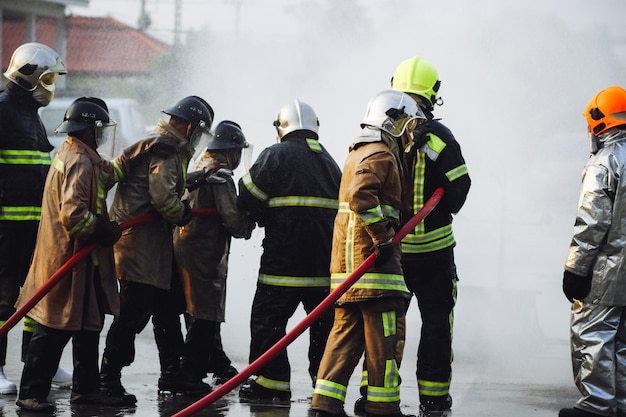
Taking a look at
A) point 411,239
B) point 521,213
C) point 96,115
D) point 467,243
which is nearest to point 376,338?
point 411,239

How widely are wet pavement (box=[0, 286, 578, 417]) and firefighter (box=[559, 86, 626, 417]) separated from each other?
0.48 meters

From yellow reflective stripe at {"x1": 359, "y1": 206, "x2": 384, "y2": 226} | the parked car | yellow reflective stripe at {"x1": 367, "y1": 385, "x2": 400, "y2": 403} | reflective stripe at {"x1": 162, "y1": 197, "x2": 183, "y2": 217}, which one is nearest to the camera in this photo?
yellow reflective stripe at {"x1": 359, "y1": 206, "x2": 384, "y2": 226}

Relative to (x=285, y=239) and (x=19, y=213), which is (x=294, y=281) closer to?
(x=285, y=239)

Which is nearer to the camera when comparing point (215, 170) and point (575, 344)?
point (575, 344)

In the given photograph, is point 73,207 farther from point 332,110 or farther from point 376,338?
point 332,110

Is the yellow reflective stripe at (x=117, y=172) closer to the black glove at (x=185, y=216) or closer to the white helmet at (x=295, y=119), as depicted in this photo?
the black glove at (x=185, y=216)

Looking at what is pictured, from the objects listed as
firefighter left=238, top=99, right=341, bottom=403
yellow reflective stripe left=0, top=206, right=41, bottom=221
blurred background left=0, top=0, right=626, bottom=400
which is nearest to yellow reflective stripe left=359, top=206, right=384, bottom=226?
firefighter left=238, top=99, right=341, bottom=403

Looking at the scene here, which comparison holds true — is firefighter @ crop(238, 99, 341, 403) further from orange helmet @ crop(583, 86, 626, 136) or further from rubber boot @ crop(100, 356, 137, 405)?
orange helmet @ crop(583, 86, 626, 136)

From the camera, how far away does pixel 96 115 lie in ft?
21.7

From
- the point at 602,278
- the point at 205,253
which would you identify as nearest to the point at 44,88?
the point at 205,253

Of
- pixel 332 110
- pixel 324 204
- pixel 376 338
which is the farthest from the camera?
pixel 332 110

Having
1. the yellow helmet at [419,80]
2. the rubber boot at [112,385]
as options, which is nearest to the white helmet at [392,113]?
the yellow helmet at [419,80]

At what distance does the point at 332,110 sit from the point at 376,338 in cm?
838

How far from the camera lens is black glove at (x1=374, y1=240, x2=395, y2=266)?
6000 millimetres
